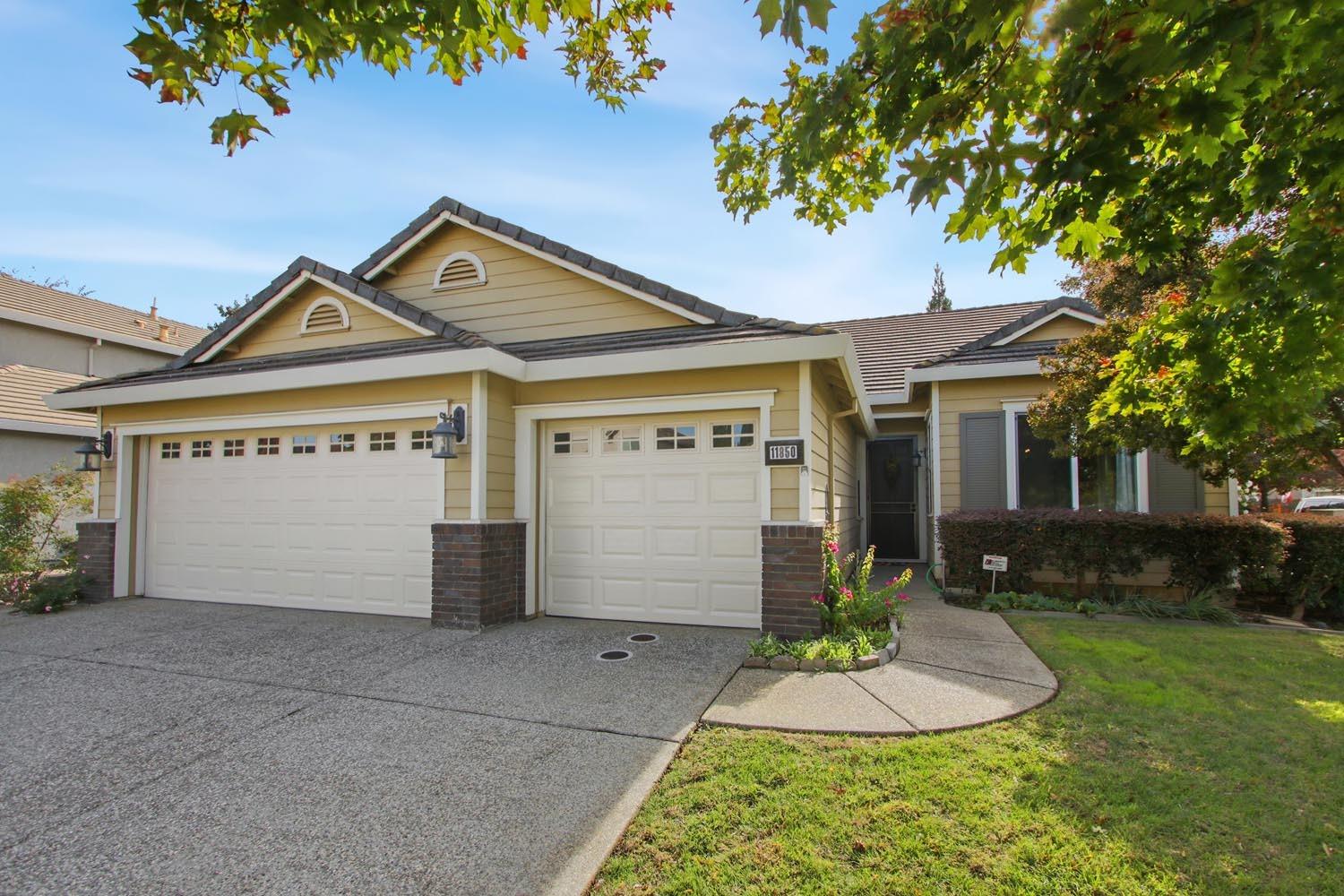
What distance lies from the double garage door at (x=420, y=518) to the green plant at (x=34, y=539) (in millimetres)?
1167

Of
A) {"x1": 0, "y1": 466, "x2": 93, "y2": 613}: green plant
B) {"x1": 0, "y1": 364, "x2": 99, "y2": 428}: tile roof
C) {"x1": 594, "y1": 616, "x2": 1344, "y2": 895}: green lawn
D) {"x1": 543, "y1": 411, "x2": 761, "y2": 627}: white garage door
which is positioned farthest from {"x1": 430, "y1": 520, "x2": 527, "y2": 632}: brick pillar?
{"x1": 0, "y1": 364, "x2": 99, "y2": 428}: tile roof

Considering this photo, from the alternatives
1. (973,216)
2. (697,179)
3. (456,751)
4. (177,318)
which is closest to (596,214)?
(697,179)

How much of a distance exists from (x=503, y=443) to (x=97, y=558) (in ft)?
20.8

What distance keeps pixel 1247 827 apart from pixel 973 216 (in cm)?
307

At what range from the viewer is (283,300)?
8.47 m

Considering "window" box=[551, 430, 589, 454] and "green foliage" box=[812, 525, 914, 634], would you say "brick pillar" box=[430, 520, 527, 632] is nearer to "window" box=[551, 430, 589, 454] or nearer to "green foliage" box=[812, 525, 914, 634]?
"window" box=[551, 430, 589, 454]

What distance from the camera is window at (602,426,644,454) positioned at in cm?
702

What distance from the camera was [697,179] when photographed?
187 inches

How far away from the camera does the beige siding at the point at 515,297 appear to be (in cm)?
810

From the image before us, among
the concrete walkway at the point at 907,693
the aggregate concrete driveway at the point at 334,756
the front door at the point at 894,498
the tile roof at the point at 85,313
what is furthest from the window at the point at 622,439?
the tile roof at the point at 85,313

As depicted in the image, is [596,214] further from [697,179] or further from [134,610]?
[134,610]

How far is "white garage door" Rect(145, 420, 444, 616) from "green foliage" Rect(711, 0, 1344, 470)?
5.54m

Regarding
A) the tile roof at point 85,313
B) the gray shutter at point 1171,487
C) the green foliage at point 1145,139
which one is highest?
the tile roof at point 85,313

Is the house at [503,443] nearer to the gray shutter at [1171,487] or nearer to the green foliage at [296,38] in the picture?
the gray shutter at [1171,487]
